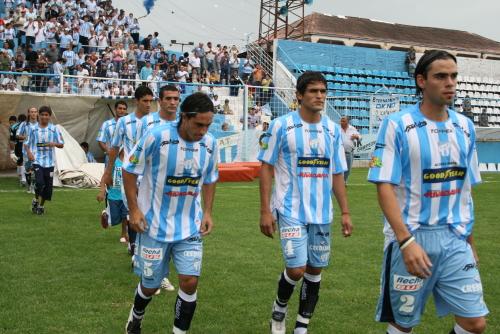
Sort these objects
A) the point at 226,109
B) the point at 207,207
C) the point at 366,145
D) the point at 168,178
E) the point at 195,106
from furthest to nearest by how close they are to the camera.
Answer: the point at 366,145 → the point at 226,109 → the point at 207,207 → the point at 168,178 → the point at 195,106

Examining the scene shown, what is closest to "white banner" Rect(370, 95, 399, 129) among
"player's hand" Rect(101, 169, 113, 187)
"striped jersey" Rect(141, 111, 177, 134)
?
"player's hand" Rect(101, 169, 113, 187)

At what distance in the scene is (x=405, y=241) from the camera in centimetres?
365

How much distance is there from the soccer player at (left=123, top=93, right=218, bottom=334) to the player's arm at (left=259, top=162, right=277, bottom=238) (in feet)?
1.95

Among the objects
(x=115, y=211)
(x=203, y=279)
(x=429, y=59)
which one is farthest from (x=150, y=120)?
(x=429, y=59)

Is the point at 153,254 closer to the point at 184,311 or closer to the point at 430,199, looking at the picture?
the point at 184,311

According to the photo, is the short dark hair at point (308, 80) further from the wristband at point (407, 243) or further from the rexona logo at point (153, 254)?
the wristband at point (407, 243)

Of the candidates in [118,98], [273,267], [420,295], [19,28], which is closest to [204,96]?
[420,295]

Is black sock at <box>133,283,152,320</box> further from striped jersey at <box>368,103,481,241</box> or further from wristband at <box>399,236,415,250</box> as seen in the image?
wristband at <box>399,236,415,250</box>

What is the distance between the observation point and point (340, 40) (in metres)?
50.4

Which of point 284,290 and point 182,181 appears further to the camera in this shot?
point 284,290

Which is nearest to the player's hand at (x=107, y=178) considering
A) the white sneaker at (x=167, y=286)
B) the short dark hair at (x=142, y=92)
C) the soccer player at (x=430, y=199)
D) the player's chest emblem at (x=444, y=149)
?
the short dark hair at (x=142, y=92)

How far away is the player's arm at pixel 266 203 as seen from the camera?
218 inches

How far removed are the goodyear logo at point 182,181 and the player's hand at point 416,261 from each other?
2.09 metres

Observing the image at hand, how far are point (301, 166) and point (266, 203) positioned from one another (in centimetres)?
46
